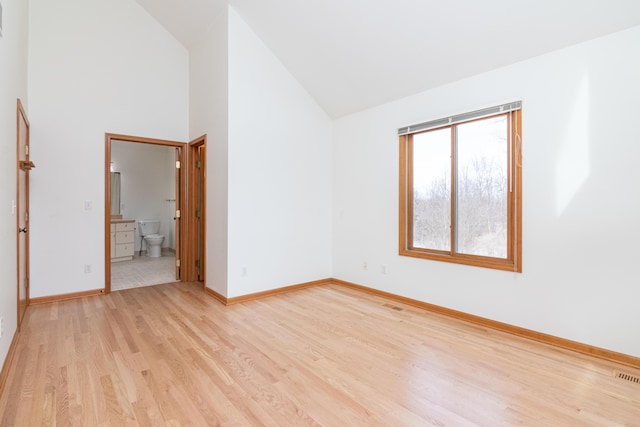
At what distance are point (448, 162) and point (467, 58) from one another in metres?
1.04

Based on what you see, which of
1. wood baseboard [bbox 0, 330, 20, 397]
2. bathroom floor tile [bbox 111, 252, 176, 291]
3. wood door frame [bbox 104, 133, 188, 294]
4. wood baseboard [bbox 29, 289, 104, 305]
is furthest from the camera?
bathroom floor tile [bbox 111, 252, 176, 291]

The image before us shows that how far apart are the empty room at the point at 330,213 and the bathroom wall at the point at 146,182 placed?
2055mm

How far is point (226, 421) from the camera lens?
5.58ft

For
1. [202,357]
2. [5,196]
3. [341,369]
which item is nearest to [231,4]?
[5,196]

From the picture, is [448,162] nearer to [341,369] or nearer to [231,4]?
[341,369]

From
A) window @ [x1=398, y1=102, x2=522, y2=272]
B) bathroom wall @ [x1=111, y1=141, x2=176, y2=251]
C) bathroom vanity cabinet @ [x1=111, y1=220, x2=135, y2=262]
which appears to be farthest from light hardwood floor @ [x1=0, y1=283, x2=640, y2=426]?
bathroom wall @ [x1=111, y1=141, x2=176, y2=251]

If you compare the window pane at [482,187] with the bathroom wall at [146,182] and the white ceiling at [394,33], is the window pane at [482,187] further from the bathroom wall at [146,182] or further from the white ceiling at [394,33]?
the bathroom wall at [146,182]

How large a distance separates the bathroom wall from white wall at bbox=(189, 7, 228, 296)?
129 inches

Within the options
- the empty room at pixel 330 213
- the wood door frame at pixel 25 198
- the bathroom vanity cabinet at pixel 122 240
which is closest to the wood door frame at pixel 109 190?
the empty room at pixel 330 213

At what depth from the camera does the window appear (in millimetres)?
Result: 2961

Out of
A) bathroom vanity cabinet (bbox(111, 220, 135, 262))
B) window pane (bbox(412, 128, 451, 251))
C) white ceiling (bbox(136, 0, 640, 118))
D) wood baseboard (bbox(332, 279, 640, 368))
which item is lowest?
wood baseboard (bbox(332, 279, 640, 368))

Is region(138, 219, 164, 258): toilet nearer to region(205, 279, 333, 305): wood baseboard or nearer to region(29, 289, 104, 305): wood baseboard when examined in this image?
region(29, 289, 104, 305): wood baseboard

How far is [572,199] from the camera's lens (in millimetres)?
2576

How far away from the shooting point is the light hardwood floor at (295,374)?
1.76 meters
